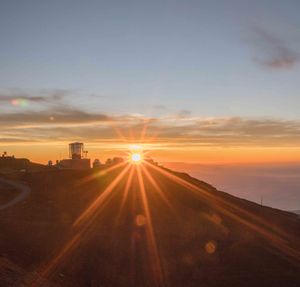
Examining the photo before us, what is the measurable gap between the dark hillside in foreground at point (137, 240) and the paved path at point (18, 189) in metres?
0.74

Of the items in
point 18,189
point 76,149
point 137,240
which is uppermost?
point 76,149

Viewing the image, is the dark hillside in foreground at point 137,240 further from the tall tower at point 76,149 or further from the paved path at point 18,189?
the tall tower at point 76,149

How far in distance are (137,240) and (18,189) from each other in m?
16.4

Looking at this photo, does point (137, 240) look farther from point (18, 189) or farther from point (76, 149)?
point (76, 149)

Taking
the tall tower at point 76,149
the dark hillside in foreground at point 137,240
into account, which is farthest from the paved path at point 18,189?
the tall tower at point 76,149

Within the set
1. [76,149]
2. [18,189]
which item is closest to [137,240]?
[18,189]

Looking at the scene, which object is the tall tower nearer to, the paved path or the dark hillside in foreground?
the dark hillside in foreground

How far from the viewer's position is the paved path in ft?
127

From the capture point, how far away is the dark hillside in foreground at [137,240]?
28516 millimetres

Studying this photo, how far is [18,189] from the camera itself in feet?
153

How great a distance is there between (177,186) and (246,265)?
1943 centimetres

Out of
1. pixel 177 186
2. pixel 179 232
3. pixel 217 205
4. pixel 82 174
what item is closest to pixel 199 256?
pixel 179 232

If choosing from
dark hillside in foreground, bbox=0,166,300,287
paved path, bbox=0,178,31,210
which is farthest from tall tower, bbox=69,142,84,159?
paved path, bbox=0,178,31,210

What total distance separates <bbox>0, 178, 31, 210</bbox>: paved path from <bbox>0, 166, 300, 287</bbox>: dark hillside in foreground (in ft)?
2.43
